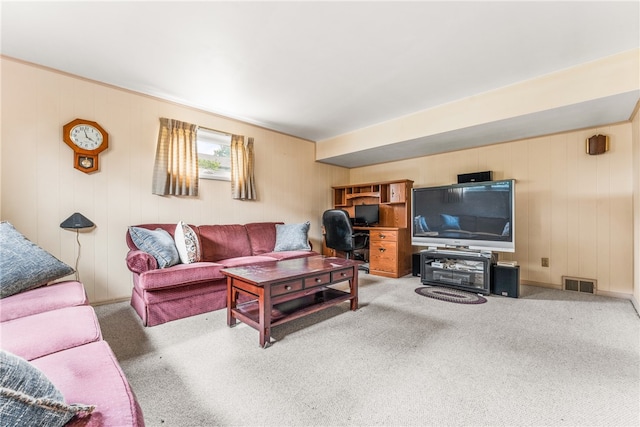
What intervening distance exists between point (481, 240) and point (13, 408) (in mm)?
3997

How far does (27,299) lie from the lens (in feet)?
5.28

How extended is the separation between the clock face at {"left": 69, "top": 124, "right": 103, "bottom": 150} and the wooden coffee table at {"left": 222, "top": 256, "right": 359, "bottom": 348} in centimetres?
205

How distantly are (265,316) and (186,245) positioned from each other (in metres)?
1.38

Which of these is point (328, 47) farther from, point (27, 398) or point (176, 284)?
point (27, 398)

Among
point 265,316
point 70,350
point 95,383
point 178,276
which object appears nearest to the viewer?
point 95,383

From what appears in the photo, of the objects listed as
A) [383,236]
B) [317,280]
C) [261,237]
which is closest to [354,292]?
[317,280]

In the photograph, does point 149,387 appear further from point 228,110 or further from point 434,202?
point 434,202

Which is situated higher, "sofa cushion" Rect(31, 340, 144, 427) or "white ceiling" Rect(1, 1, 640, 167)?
"white ceiling" Rect(1, 1, 640, 167)

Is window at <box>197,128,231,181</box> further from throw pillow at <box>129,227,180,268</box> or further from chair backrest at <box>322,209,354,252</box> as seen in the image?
chair backrest at <box>322,209,354,252</box>

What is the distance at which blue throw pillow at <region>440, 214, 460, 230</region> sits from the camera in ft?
12.2

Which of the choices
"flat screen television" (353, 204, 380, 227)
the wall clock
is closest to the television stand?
"flat screen television" (353, 204, 380, 227)

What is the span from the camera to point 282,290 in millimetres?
2113

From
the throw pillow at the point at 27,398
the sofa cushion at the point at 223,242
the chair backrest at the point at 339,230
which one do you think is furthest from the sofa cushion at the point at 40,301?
the chair backrest at the point at 339,230

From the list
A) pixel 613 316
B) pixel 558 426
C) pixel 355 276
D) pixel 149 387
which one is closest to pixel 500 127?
pixel 613 316
